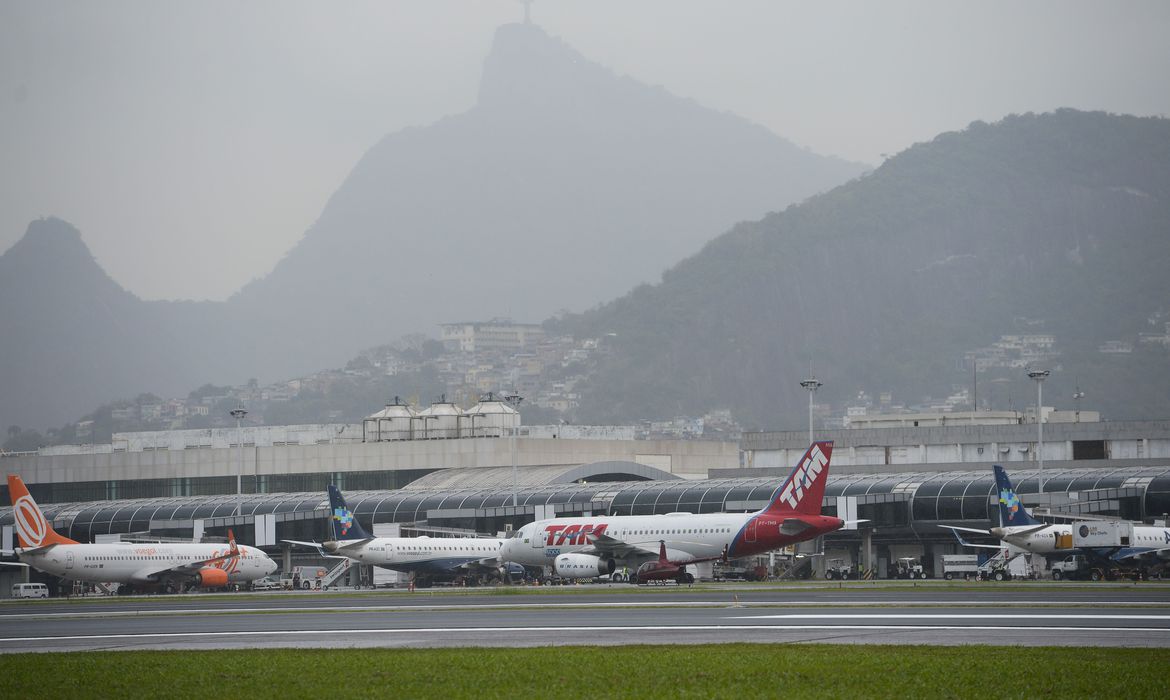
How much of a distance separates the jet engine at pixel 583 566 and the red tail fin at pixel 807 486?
11.8m

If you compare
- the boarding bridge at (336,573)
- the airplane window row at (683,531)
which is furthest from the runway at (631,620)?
the boarding bridge at (336,573)

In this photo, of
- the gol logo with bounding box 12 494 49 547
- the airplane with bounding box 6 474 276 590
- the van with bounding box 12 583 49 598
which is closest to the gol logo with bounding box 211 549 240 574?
the airplane with bounding box 6 474 276 590

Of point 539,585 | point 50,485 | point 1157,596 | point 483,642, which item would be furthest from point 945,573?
point 50,485

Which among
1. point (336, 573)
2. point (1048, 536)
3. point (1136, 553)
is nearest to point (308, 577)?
point (336, 573)

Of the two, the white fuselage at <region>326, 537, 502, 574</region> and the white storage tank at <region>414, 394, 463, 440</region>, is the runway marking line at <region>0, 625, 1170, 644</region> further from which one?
the white storage tank at <region>414, 394, 463, 440</region>

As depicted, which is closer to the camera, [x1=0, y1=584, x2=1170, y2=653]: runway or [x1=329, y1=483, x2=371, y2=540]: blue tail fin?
[x1=0, y1=584, x2=1170, y2=653]: runway

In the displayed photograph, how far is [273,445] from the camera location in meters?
140

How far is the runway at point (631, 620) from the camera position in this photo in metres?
39.1

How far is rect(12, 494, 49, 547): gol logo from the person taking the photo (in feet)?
259

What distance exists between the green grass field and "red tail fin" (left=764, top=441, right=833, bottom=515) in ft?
114

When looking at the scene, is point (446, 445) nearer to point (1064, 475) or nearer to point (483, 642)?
point (1064, 475)

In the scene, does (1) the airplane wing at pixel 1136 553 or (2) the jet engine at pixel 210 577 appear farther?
(2) the jet engine at pixel 210 577

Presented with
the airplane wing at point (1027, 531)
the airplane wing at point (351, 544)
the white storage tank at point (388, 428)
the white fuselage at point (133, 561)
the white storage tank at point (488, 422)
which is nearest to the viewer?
the airplane wing at point (1027, 531)

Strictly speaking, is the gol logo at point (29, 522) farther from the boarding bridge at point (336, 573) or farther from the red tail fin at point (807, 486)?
the red tail fin at point (807, 486)
